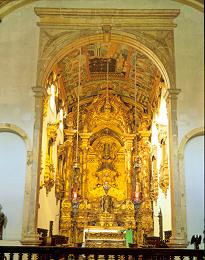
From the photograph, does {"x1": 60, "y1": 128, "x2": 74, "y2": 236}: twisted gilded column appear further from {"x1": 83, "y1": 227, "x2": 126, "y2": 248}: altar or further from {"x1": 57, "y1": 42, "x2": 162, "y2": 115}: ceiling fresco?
{"x1": 57, "y1": 42, "x2": 162, "y2": 115}: ceiling fresco

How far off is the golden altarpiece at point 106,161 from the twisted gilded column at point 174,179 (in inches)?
199

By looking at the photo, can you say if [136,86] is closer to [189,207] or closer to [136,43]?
[136,43]

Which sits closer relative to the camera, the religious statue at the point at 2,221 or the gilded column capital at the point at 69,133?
the religious statue at the point at 2,221

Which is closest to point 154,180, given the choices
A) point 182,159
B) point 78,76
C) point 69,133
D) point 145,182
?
point 145,182

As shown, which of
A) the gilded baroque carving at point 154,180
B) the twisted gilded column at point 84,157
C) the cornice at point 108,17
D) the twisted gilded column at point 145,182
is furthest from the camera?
the twisted gilded column at point 84,157

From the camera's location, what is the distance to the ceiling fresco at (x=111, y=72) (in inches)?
578

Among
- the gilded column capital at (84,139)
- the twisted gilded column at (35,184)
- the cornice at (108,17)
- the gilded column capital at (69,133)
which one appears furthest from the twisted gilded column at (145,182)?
the twisted gilded column at (35,184)

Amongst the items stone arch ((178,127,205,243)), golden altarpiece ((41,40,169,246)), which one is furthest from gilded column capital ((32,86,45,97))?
golden altarpiece ((41,40,169,246))

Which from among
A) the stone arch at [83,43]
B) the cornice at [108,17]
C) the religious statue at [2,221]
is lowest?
the religious statue at [2,221]

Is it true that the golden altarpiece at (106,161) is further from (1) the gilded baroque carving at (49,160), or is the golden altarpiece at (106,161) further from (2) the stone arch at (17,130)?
(2) the stone arch at (17,130)

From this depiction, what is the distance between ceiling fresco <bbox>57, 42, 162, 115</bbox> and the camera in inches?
578

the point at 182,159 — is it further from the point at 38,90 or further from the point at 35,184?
the point at 38,90

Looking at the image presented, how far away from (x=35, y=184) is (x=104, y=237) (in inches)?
244

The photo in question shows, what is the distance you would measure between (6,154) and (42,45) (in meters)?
3.26
